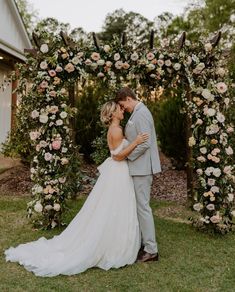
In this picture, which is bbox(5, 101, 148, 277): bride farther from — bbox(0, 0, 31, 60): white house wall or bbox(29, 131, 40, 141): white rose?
bbox(0, 0, 31, 60): white house wall

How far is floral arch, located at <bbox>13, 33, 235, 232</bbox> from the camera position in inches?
218

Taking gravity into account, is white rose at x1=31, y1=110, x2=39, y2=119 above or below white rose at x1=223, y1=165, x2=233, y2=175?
above

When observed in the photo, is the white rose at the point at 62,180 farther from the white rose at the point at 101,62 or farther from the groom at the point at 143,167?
the white rose at the point at 101,62

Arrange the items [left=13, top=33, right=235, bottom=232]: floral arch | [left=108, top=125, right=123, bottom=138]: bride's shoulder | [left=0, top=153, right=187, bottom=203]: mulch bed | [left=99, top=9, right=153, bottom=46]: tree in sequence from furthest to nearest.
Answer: [left=99, top=9, right=153, bottom=46]: tree
[left=0, top=153, right=187, bottom=203]: mulch bed
[left=13, top=33, right=235, bottom=232]: floral arch
[left=108, top=125, right=123, bottom=138]: bride's shoulder

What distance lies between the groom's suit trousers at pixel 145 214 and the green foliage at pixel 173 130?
→ 535 centimetres

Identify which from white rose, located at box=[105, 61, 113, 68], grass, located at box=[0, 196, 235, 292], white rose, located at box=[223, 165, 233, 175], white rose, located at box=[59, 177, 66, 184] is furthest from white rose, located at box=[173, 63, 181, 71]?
grass, located at box=[0, 196, 235, 292]

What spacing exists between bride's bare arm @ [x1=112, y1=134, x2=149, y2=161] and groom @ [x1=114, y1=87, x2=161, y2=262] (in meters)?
0.05

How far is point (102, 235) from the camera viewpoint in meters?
4.55

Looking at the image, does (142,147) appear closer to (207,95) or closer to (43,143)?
(207,95)

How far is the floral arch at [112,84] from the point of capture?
5.54 m

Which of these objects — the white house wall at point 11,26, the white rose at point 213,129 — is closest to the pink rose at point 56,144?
the white rose at point 213,129

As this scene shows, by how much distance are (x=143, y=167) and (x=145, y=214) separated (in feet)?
1.70

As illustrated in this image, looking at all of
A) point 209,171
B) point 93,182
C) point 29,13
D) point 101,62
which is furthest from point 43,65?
point 29,13

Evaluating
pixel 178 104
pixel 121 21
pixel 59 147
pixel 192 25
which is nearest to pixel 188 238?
pixel 59 147
